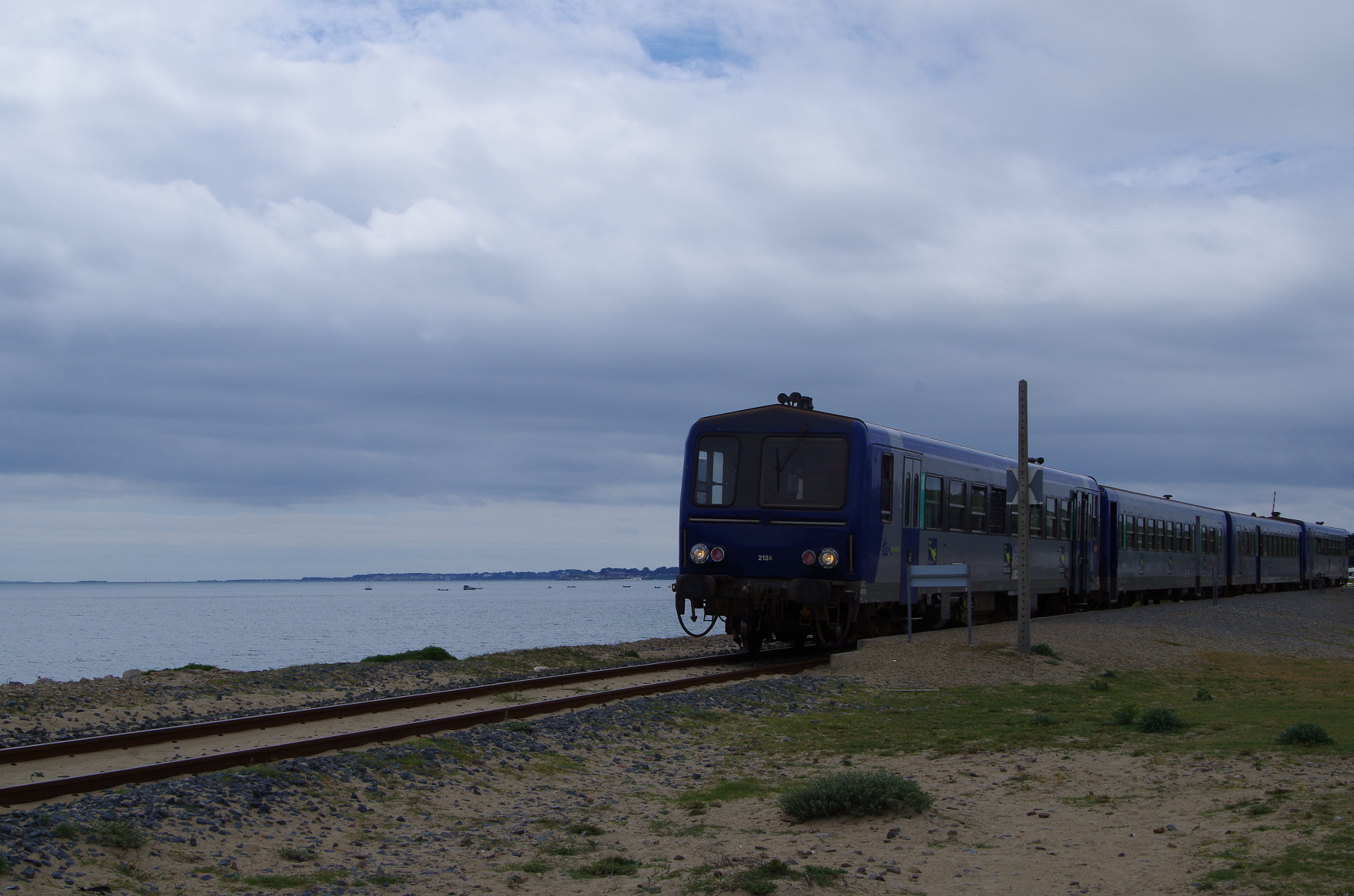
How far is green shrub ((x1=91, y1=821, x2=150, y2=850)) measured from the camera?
6336 mm

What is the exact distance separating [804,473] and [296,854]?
1133cm

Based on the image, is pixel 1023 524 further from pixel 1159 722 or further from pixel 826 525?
pixel 1159 722

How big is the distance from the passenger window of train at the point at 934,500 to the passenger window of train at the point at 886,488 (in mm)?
1651

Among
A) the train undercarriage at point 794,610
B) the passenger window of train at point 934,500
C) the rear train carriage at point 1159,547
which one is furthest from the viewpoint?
the rear train carriage at point 1159,547

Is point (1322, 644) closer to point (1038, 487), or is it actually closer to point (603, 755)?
point (1038, 487)

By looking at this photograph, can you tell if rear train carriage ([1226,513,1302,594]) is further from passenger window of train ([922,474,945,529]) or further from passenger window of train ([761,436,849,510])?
passenger window of train ([761,436,849,510])

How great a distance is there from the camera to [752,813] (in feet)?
26.2

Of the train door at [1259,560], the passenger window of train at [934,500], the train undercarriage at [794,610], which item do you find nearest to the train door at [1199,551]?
the train door at [1259,560]

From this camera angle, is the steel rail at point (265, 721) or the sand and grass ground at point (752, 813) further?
the steel rail at point (265, 721)

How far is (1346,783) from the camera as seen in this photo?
8125mm

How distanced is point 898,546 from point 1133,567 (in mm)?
19460

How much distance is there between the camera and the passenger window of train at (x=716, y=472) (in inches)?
688

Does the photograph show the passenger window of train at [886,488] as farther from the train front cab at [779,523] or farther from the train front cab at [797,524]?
the train front cab at [779,523]

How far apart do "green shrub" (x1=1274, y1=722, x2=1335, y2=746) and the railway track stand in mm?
6416
